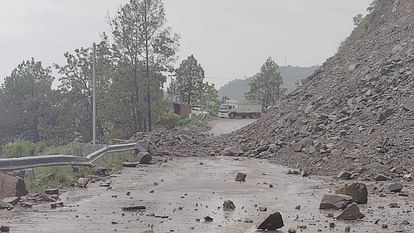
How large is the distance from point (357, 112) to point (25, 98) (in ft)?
169

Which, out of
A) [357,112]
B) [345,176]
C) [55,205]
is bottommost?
[345,176]

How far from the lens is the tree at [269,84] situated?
87000 mm

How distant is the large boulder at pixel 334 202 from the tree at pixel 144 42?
120 feet

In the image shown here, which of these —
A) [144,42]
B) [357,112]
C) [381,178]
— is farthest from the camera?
[144,42]

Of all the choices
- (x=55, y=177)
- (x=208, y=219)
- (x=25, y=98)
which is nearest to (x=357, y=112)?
(x=55, y=177)

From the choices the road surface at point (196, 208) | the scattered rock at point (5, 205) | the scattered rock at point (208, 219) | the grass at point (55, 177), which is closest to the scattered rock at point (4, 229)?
the road surface at point (196, 208)

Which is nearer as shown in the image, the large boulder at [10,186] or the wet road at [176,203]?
the wet road at [176,203]

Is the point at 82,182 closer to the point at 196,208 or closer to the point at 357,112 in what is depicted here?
the point at 196,208

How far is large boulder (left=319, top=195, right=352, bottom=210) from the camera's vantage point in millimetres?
12148

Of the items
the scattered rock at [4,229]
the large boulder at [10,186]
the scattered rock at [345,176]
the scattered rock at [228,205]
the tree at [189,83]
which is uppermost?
the tree at [189,83]

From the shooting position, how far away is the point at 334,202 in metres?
12.2

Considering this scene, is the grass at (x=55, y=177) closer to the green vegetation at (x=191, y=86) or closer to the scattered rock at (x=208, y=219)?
the scattered rock at (x=208, y=219)

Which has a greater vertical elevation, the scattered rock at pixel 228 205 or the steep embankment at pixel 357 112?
the steep embankment at pixel 357 112

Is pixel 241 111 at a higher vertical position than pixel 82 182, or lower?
higher
